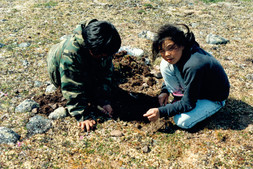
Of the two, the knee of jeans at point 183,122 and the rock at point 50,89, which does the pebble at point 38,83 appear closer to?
the rock at point 50,89

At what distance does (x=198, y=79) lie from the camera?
260 centimetres

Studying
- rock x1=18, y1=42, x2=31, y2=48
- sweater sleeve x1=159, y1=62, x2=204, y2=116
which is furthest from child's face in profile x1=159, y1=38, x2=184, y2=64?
rock x1=18, y1=42, x2=31, y2=48

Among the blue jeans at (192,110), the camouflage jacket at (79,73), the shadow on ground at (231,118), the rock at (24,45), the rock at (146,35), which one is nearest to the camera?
the camouflage jacket at (79,73)

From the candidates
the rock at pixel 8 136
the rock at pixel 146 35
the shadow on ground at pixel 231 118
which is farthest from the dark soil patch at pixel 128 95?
the rock at pixel 146 35

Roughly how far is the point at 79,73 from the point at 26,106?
1.09 m

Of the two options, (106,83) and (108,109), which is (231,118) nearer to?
(108,109)

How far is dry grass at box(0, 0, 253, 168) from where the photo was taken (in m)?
2.71

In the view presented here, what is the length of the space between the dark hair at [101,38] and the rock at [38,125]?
1330mm

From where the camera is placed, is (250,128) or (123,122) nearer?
(250,128)

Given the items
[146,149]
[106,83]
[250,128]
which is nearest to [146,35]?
[106,83]

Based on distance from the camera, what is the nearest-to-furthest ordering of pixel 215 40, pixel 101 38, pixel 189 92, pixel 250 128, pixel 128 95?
pixel 101 38 < pixel 189 92 < pixel 250 128 < pixel 128 95 < pixel 215 40

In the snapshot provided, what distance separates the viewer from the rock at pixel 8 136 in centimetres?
284

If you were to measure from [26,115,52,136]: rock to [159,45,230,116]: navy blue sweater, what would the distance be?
5.31 ft

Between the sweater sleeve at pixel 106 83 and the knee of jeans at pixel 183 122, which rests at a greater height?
the sweater sleeve at pixel 106 83
